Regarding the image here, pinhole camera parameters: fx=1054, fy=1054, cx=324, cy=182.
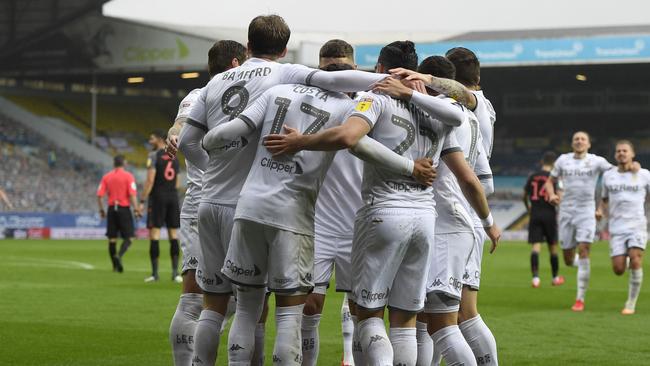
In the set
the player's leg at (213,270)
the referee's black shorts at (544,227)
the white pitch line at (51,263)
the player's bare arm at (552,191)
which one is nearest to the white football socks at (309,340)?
the player's leg at (213,270)

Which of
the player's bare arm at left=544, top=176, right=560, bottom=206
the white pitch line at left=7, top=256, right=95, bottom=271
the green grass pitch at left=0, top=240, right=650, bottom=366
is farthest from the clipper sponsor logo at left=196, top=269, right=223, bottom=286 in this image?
the white pitch line at left=7, top=256, right=95, bottom=271

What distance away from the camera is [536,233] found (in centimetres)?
1794

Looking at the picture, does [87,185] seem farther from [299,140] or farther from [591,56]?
[299,140]

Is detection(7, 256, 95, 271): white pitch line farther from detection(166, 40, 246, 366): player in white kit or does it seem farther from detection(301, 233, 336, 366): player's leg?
detection(301, 233, 336, 366): player's leg

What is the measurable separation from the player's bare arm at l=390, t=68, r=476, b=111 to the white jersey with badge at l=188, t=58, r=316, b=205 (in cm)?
55

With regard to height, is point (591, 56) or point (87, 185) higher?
point (591, 56)

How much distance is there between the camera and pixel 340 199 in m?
7.16

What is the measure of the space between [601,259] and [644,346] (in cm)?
1724

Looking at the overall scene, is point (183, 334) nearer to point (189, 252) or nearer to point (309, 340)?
point (189, 252)

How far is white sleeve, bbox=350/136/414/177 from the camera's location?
18.4 ft

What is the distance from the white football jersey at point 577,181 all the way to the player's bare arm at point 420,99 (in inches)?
364

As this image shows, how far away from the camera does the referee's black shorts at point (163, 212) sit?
1705cm

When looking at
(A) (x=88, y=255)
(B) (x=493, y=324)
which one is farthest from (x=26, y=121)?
(B) (x=493, y=324)

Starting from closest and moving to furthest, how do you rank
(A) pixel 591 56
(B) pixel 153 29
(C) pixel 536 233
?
(C) pixel 536 233 → (A) pixel 591 56 → (B) pixel 153 29
